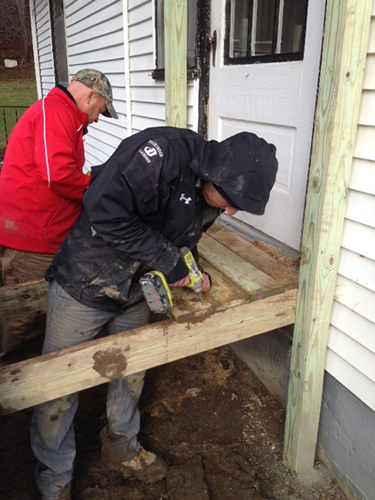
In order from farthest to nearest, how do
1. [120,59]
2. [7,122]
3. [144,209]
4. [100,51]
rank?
[7,122]
[100,51]
[120,59]
[144,209]

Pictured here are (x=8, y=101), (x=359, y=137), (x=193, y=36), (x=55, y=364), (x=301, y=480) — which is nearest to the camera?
(x=55, y=364)

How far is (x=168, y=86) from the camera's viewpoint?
3219mm

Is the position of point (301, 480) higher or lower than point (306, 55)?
lower

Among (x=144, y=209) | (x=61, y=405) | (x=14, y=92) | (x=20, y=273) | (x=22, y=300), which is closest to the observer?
(x=144, y=209)

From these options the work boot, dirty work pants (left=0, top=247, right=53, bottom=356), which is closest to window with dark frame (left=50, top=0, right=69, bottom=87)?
dirty work pants (left=0, top=247, right=53, bottom=356)

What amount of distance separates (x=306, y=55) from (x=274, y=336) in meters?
1.89

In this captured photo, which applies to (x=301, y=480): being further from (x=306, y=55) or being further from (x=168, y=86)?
(x=168, y=86)

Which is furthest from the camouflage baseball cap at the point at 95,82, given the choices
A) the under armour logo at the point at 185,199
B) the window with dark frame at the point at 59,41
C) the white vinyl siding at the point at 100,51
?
the window with dark frame at the point at 59,41

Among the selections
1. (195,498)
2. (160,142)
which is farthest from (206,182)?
(195,498)

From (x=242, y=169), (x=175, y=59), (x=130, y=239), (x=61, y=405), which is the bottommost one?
(x=61, y=405)

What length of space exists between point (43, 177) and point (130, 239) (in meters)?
1.16

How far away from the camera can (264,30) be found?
9.09 ft

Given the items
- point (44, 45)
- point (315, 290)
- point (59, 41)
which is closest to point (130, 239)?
point (315, 290)

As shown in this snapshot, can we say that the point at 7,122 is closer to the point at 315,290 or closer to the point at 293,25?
the point at 293,25
